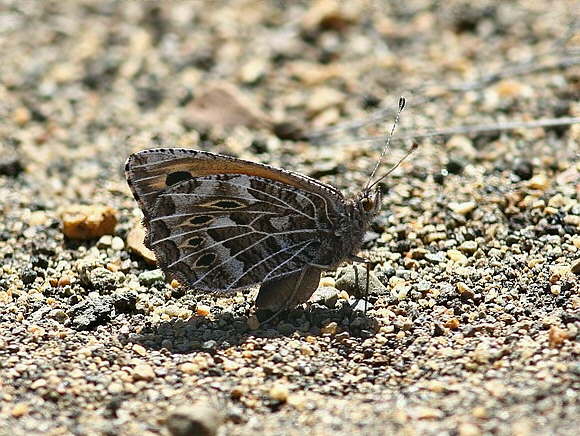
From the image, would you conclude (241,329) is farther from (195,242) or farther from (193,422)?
(193,422)

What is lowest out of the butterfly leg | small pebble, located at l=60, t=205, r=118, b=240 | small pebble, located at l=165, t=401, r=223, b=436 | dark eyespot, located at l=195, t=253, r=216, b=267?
small pebble, located at l=165, t=401, r=223, b=436

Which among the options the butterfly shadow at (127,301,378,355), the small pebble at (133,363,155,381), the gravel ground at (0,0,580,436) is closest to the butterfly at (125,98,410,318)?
the butterfly shadow at (127,301,378,355)

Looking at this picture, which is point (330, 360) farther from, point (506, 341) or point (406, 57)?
point (406, 57)

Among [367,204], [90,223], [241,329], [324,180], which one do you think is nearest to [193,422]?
[241,329]

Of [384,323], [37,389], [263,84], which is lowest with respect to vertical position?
[37,389]

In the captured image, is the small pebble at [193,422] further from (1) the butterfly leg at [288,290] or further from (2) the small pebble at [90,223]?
(2) the small pebble at [90,223]

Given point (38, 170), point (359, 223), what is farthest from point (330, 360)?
point (38, 170)

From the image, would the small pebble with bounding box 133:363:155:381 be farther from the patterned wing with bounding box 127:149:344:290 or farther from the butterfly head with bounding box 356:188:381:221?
the butterfly head with bounding box 356:188:381:221

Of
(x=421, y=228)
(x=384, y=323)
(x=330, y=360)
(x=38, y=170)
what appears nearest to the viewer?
(x=330, y=360)
